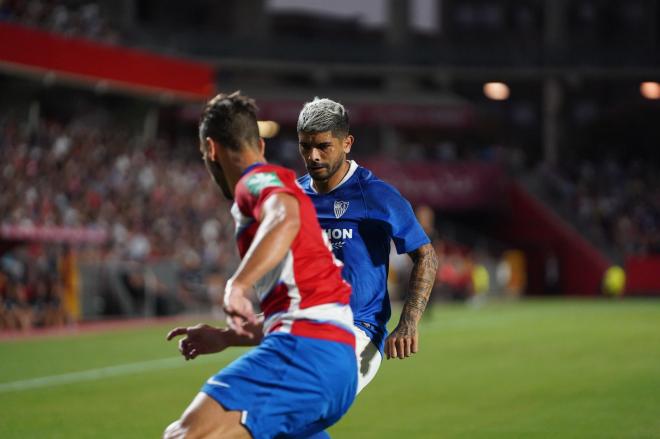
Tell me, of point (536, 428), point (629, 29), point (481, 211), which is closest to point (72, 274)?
point (536, 428)

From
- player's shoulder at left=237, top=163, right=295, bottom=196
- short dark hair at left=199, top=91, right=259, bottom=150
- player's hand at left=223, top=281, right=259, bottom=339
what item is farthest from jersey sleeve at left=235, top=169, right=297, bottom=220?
player's hand at left=223, top=281, right=259, bottom=339

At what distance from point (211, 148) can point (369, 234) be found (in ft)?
5.39

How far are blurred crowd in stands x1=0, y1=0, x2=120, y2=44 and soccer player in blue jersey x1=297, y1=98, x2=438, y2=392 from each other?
93.6 feet

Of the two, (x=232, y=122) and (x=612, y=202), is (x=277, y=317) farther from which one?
(x=612, y=202)

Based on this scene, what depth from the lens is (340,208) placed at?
5977mm

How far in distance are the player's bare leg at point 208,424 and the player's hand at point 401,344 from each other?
1395 mm

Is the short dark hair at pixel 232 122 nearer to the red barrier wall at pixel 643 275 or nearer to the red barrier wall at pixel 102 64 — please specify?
the red barrier wall at pixel 102 64

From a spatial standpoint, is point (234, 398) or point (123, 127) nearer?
point (234, 398)

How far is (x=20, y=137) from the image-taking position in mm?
29594

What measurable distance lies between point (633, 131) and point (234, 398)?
2306 inches

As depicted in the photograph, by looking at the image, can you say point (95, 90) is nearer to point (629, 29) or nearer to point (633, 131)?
point (633, 131)

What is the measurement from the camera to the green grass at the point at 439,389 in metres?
9.32

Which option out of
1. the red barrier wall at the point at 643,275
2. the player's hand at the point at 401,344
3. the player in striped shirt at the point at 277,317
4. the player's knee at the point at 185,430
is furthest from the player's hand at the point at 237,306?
the red barrier wall at the point at 643,275

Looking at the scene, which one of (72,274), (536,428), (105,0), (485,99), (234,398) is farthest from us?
(485,99)
